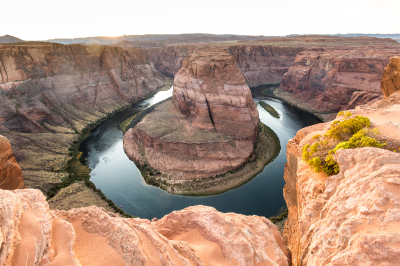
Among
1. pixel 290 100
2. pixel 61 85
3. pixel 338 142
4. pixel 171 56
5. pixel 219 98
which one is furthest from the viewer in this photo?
pixel 171 56

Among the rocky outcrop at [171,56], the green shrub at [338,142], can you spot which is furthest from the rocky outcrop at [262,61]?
the green shrub at [338,142]

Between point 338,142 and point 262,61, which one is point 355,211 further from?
point 262,61

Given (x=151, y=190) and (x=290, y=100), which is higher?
(x=290, y=100)

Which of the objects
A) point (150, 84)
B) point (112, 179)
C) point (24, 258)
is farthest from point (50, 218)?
point (150, 84)

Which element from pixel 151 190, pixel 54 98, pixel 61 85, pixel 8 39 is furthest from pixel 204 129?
pixel 8 39

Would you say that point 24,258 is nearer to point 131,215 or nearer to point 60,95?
point 131,215

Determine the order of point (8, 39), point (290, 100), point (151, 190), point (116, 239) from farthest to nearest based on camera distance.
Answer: point (8, 39) → point (290, 100) → point (151, 190) → point (116, 239)

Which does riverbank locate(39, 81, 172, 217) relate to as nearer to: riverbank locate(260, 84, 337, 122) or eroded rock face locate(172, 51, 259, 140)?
eroded rock face locate(172, 51, 259, 140)
